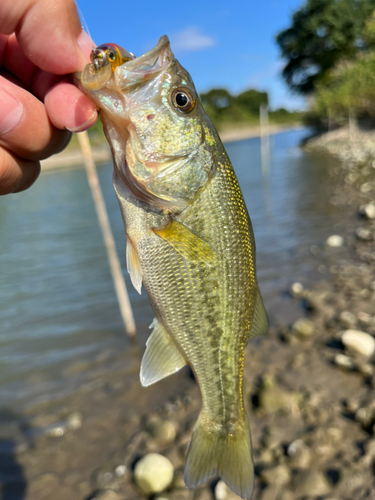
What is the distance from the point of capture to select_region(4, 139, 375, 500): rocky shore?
11.0 ft

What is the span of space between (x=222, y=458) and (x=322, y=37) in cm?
6102

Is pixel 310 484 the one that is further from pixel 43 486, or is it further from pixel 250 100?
pixel 250 100

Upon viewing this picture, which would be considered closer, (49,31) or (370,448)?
(49,31)

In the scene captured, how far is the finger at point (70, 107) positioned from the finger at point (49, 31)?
86mm

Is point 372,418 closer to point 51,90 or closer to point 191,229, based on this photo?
point 191,229

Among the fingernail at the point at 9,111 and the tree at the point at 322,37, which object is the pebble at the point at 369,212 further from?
the tree at the point at 322,37

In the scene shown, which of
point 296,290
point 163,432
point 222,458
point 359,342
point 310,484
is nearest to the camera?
point 222,458

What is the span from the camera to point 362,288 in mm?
6734

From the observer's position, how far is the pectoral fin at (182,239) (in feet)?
6.02

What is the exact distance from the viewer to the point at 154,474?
11.6 ft

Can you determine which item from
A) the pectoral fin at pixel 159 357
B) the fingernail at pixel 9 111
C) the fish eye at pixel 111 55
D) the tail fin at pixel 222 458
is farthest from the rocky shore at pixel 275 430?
the fish eye at pixel 111 55

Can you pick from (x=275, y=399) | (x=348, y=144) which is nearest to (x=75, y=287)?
(x=275, y=399)

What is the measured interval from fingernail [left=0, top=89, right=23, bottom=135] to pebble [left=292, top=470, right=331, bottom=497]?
11.6 feet

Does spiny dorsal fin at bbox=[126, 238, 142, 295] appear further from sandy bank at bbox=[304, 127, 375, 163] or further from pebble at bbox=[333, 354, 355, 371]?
sandy bank at bbox=[304, 127, 375, 163]
